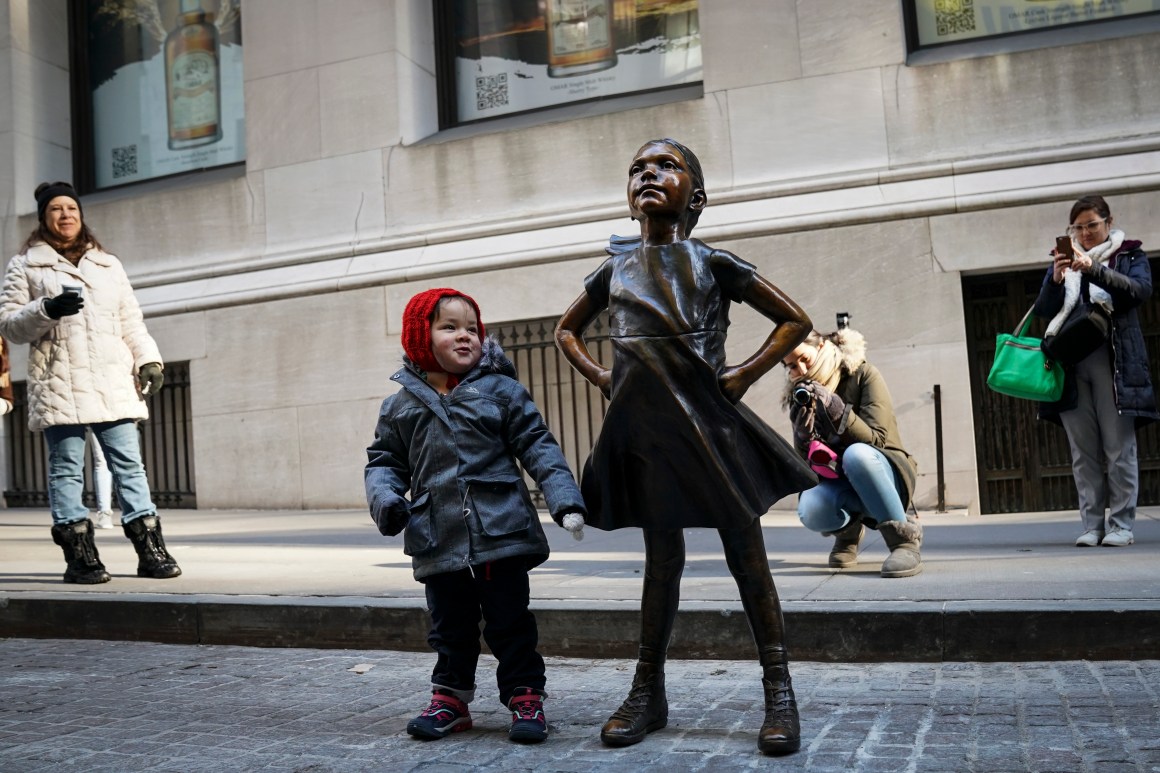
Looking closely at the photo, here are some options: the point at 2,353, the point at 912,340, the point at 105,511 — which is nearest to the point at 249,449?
the point at 105,511

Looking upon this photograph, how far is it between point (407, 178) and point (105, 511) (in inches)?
165

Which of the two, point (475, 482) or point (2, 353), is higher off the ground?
point (2, 353)

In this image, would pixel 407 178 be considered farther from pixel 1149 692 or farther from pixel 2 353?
pixel 1149 692

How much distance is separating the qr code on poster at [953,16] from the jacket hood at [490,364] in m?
7.68

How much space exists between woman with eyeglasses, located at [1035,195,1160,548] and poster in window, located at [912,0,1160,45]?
4.15 metres

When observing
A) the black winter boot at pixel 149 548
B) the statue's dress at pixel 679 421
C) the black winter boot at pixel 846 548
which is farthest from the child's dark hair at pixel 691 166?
the black winter boot at pixel 149 548

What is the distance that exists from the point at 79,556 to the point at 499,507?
12.2 feet

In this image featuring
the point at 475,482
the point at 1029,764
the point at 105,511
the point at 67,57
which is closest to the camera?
the point at 1029,764

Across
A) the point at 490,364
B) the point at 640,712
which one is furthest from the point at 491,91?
the point at 640,712

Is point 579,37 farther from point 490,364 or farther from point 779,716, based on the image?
point 779,716

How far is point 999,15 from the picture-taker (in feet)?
32.9

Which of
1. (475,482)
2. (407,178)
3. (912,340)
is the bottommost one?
(475,482)

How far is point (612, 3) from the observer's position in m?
11.5

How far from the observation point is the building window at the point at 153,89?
1323 centimetres
